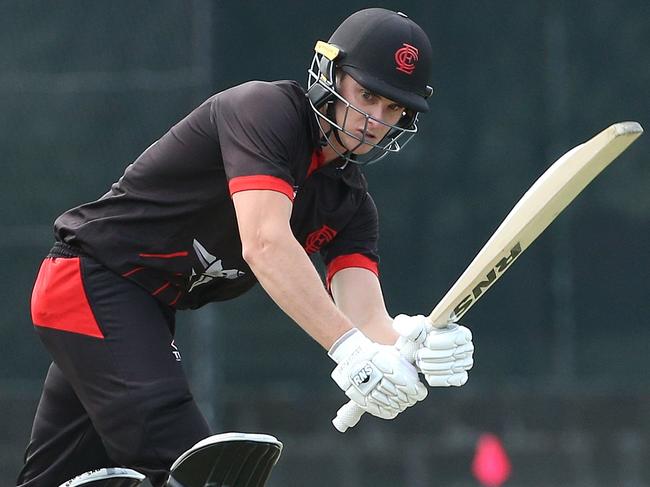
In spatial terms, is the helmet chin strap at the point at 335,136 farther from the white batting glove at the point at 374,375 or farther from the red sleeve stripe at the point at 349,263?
the white batting glove at the point at 374,375

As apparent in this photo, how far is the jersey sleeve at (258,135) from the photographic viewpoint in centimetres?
370

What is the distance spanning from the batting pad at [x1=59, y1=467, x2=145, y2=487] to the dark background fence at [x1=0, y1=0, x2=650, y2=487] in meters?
2.59

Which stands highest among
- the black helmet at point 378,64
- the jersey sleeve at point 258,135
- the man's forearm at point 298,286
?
the black helmet at point 378,64

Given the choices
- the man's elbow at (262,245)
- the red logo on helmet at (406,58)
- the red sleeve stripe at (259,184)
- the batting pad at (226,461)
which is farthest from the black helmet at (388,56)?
the batting pad at (226,461)

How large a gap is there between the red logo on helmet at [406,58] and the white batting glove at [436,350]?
698mm

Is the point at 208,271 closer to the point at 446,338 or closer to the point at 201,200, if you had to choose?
the point at 201,200

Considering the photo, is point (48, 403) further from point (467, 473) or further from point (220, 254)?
point (467, 473)

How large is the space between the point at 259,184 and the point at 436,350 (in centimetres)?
62

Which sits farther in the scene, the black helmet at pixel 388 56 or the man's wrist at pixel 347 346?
the black helmet at pixel 388 56

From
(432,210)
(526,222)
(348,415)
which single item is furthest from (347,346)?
(432,210)

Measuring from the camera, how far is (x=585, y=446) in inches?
257

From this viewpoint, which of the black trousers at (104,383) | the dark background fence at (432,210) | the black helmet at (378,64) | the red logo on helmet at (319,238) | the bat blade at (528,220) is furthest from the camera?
the dark background fence at (432,210)

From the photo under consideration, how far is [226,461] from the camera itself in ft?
12.3

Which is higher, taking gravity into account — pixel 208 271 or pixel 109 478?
pixel 208 271
